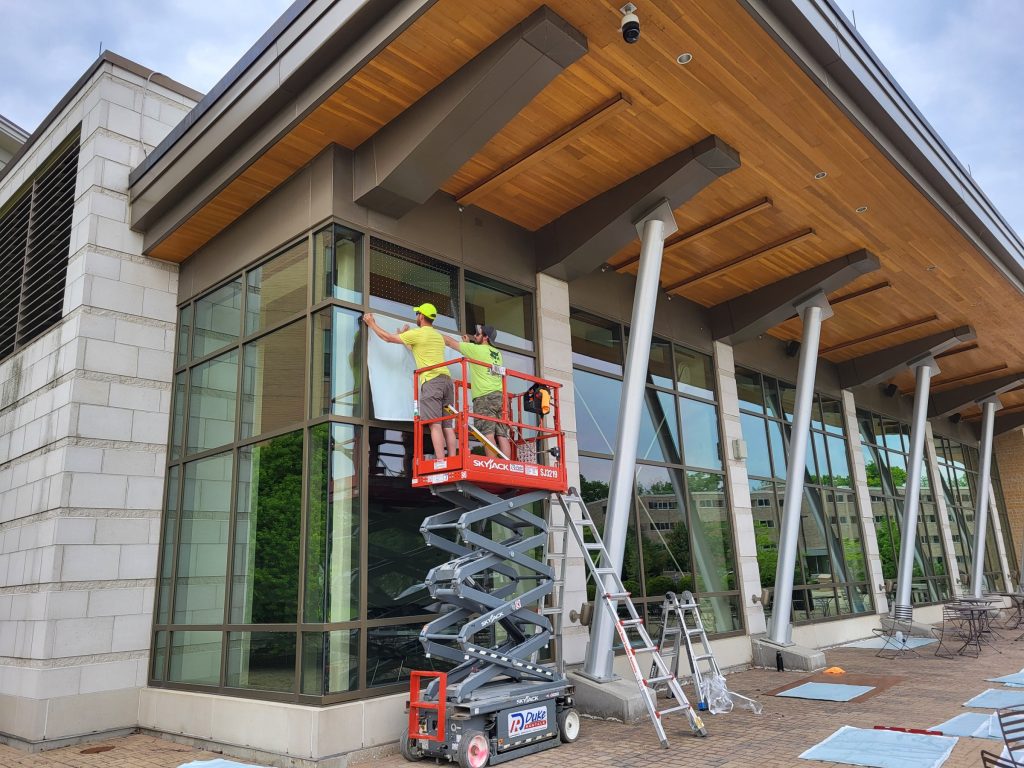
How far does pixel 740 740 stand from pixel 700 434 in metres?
6.58

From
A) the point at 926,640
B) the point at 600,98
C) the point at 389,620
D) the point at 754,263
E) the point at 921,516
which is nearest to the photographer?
the point at 389,620

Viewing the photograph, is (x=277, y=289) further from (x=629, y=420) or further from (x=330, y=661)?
(x=629, y=420)

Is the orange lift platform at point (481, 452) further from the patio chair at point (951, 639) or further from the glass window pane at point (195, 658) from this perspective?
the patio chair at point (951, 639)

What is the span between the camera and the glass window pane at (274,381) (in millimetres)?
8000

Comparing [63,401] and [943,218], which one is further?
[943,218]

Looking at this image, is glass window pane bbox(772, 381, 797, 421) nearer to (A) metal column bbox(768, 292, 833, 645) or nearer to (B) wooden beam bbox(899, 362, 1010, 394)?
(A) metal column bbox(768, 292, 833, 645)

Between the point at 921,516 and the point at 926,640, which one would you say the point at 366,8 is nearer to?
the point at 926,640

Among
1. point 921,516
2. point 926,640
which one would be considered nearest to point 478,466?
point 926,640

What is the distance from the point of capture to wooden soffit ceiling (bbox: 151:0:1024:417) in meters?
6.98

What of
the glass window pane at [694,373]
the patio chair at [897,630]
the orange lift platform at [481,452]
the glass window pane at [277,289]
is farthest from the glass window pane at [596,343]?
the patio chair at [897,630]

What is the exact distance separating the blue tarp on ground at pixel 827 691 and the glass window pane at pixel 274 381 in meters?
6.98

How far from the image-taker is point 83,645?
336 inches

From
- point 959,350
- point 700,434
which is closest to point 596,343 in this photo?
point 700,434

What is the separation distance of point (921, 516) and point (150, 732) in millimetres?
19941
